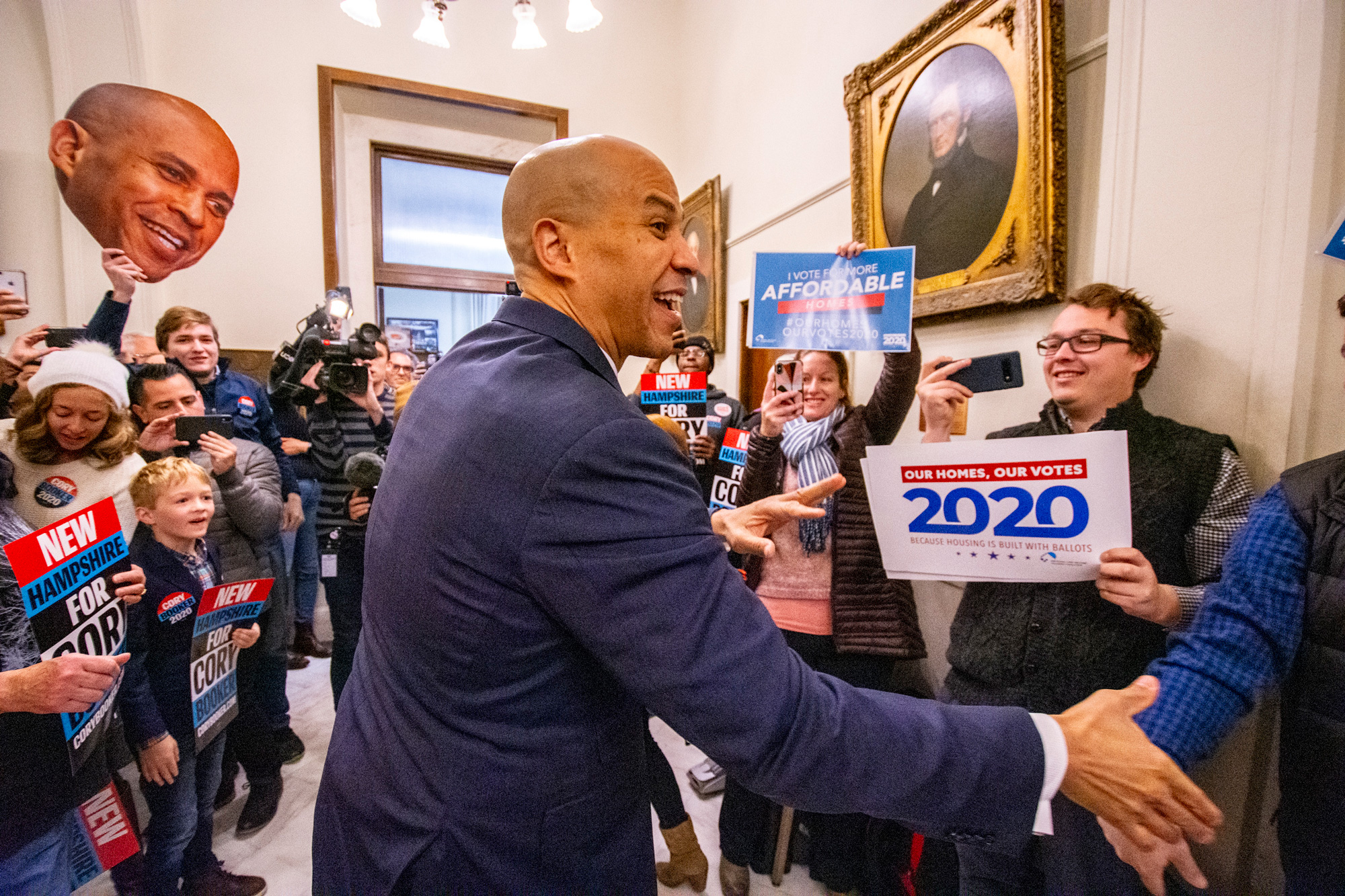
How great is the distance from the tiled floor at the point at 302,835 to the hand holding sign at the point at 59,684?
1.07 metres

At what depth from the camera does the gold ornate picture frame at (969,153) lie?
1.71 metres

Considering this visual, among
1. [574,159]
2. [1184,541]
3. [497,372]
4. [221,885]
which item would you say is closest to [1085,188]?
[1184,541]

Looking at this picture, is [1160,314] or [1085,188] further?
[1085,188]

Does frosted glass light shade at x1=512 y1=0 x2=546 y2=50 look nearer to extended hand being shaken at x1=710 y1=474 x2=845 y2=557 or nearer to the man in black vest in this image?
extended hand being shaken at x1=710 y1=474 x2=845 y2=557

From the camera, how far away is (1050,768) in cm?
65

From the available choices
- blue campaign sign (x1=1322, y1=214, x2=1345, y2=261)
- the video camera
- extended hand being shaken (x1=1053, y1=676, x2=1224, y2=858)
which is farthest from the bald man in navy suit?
the video camera

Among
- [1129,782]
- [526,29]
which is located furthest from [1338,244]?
[526,29]

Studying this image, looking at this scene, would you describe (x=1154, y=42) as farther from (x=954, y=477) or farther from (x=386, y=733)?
(x=386, y=733)

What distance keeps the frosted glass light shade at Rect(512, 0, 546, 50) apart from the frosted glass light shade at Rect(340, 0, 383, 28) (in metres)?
0.86

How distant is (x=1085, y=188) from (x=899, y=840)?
6.67 feet

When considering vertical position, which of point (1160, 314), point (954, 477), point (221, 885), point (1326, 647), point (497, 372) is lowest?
point (221, 885)

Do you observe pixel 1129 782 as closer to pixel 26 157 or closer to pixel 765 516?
pixel 765 516

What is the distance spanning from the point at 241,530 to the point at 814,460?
2.13 meters

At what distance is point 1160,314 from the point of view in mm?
1452
